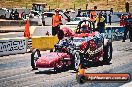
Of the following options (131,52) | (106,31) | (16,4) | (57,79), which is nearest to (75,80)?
(57,79)

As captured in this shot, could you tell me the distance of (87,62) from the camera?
52.0 ft

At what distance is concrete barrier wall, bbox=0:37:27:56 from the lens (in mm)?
21016

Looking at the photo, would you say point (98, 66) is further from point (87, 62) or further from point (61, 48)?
point (61, 48)

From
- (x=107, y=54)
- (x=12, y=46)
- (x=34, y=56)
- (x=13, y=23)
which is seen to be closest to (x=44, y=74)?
(x=34, y=56)

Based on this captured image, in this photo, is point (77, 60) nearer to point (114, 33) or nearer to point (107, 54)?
point (107, 54)

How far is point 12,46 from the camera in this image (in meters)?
21.6

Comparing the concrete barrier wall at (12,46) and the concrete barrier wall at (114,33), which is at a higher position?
the concrete barrier wall at (12,46)

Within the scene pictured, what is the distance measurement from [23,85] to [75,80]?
1847mm

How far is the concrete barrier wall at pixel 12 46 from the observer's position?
2102 centimetres

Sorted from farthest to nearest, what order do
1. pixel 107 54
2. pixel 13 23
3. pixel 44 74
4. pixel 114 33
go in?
pixel 13 23
pixel 114 33
pixel 107 54
pixel 44 74

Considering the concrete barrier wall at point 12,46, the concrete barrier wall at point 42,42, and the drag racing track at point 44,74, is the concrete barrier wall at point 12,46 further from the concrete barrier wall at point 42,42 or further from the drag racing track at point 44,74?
the drag racing track at point 44,74

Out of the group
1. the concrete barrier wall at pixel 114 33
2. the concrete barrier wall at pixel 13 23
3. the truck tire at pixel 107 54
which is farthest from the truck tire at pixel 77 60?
the concrete barrier wall at pixel 13 23

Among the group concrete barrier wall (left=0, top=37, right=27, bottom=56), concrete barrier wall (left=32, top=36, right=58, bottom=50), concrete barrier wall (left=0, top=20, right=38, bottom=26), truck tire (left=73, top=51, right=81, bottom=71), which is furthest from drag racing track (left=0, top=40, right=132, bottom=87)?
concrete barrier wall (left=0, top=20, right=38, bottom=26)

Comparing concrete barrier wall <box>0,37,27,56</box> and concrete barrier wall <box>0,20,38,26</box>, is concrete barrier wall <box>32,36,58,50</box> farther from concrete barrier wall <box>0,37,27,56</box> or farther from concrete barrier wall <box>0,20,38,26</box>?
concrete barrier wall <box>0,20,38,26</box>
